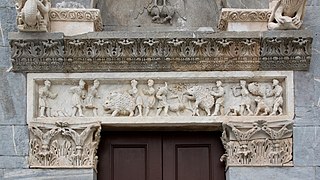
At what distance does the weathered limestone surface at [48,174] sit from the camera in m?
8.10

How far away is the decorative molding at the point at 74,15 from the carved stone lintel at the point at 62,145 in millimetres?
987

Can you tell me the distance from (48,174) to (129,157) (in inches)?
31.1

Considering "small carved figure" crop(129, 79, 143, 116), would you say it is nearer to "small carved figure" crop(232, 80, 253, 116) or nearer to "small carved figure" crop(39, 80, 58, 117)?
"small carved figure" crop(39, 80, 58, 117)

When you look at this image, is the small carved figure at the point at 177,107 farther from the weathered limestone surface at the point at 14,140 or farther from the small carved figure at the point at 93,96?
the weathered limestone surface at the point at 14,140

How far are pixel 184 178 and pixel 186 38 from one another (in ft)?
4.28

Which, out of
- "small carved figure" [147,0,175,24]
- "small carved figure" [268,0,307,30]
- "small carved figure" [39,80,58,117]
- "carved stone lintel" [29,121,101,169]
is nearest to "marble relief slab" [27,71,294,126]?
"small carved figure" [39,80,58,117]

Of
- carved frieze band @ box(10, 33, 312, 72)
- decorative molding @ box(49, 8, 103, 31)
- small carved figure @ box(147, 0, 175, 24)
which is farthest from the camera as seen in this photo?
small carved figure @ box(147, 0, 175, 24)

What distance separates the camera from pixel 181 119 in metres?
8.26

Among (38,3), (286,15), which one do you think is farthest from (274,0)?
(38,3)

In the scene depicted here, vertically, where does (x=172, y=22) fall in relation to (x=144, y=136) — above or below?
above

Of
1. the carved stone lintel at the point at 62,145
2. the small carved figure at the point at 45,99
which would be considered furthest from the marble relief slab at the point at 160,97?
the carved stone lintel at the point at 62,145

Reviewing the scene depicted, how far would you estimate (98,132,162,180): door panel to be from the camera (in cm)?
838

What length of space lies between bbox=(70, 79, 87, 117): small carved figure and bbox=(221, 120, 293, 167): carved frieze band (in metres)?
1.34

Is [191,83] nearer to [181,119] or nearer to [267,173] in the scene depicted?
[181,119]
